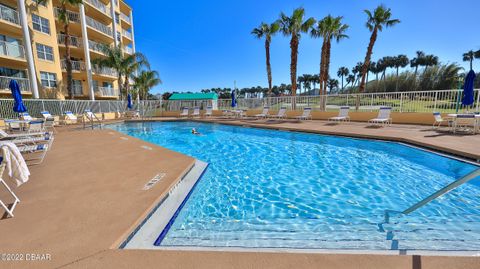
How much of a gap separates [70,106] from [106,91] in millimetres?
8264

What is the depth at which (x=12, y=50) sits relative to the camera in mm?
14891

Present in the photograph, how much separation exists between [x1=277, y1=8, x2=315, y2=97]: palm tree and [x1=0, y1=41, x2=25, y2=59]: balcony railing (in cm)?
2003

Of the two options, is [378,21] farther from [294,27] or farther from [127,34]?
[127,34]

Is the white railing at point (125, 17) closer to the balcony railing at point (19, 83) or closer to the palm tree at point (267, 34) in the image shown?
the balcony railing at point (19, 83)

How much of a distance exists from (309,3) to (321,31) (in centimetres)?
228

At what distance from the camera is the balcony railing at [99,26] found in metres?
21.1

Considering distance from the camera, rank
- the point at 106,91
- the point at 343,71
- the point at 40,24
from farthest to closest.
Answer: the point at 343,71 < the point at 106,91 < the point at 40,24

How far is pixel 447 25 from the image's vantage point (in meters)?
12.6

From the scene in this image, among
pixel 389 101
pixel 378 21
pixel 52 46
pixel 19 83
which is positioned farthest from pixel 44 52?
pixel 378 21

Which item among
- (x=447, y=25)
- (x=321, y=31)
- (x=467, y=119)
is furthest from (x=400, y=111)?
(x=321, y=31)

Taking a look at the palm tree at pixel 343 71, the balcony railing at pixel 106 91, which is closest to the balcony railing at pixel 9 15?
the balcony railing at pixel 106 91

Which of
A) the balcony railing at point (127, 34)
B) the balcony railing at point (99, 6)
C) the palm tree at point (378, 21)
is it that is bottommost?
the palm tree at point (378, 21)

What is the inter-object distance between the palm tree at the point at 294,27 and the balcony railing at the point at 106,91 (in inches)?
787

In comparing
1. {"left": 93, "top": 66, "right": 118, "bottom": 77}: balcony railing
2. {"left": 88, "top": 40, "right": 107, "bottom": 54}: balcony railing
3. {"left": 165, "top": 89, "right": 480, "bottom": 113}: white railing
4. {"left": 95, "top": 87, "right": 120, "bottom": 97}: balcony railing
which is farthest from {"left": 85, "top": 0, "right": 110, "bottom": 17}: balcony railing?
{"left": 165, "top": 89, "right": 480, "bottom": 113}: white railing
